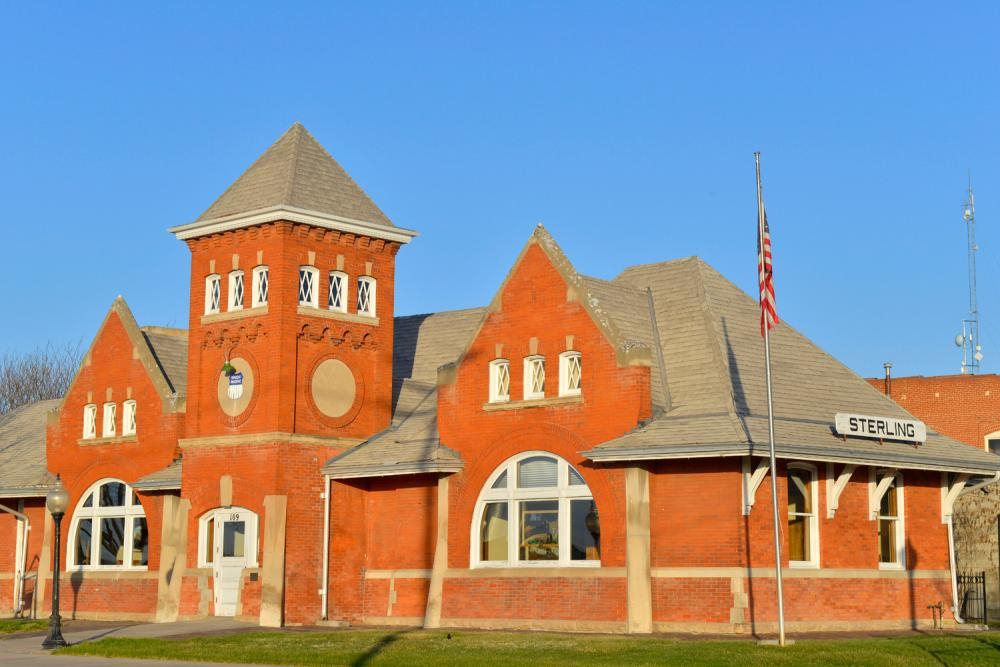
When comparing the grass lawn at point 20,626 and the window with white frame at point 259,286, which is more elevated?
the window with white frame at point 259,286

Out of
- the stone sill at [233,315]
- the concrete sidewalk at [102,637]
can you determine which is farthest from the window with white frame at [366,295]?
the concrete sidewalk at [102,637]

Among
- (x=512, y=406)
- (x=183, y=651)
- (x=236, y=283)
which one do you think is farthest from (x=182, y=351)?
(x=183, y=651)

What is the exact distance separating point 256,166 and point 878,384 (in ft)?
77.2

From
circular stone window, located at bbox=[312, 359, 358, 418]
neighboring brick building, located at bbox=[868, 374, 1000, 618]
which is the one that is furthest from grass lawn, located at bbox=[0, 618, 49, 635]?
neighboring brick building, located at bbox=[868, 374, 1000, 618]

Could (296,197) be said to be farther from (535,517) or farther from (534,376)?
(535,517)

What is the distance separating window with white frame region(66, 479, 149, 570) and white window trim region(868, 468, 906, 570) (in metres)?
20.0

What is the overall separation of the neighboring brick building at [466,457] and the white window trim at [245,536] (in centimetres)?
8

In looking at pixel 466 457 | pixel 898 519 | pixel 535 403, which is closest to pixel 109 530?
pixel 466 457

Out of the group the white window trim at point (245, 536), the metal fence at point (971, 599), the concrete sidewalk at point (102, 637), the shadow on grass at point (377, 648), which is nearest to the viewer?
the shadow on grass at point (377, 648)

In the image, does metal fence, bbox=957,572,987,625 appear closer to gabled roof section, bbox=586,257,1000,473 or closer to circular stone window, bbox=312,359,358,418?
gabled roof section, bbox=586,257,1000,473

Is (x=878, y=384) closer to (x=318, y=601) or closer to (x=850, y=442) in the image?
(x=850, y=442)

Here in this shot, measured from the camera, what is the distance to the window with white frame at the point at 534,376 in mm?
32938

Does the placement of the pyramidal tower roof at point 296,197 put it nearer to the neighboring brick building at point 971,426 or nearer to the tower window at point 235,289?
the tower window at point 235,289

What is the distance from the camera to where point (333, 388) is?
3703 centimetres
